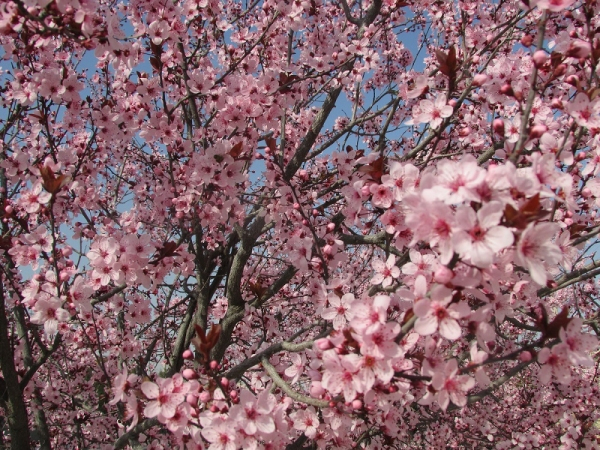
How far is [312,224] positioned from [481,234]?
1.89 metres

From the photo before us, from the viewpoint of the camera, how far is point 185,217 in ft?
11.7

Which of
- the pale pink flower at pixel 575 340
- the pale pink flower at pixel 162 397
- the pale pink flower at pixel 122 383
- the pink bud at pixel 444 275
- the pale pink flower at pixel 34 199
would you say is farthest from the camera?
the pale pink flower at pixel 34 199

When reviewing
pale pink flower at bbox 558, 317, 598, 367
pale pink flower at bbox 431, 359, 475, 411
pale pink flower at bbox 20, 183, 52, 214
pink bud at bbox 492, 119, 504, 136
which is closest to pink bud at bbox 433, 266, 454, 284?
pale pink flower at bbox 431, 359, 475, 411

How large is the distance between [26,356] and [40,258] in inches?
80.7

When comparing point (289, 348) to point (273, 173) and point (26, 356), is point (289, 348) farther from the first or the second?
point (26, 356)

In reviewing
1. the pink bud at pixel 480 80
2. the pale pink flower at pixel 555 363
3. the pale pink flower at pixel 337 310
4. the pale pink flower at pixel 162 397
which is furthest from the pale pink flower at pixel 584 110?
the pale pink flower at pixel 162 397

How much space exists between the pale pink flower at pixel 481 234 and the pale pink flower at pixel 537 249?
0.38 ft

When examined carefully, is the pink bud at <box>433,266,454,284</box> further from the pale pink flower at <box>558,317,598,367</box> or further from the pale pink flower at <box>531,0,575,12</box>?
the pale pink flower at <box>531,0,575,12</box>

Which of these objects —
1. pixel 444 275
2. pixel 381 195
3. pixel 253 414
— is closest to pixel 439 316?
pixel 444 275

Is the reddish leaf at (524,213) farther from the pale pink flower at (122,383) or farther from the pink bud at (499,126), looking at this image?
the pale pink flower at (122,383)

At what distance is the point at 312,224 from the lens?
3.16 m

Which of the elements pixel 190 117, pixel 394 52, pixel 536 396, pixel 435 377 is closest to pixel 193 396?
pixel 435 377

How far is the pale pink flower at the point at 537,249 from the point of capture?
1.36 meters

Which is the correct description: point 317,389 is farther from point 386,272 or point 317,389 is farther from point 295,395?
point 386,272
